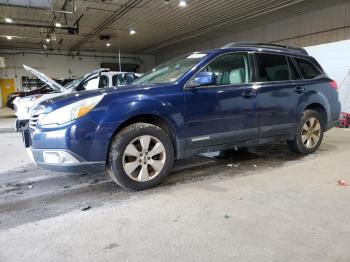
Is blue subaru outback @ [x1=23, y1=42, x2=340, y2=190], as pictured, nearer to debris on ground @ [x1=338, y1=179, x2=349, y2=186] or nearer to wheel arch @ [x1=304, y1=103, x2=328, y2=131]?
wheel arch @ [x1=304, y1=103, x2=328, y2=131]

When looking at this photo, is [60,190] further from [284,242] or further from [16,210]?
[284,242]

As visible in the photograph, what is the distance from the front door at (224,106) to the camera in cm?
329

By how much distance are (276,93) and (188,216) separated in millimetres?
2221

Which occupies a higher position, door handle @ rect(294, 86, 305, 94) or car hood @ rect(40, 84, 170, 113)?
door handle @ rect(294, 86, 305, 94)

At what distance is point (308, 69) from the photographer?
4371mm

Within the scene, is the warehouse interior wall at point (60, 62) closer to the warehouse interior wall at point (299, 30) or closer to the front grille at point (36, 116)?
the warehouse interior wall at point (299, 30)

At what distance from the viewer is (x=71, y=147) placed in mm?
2752

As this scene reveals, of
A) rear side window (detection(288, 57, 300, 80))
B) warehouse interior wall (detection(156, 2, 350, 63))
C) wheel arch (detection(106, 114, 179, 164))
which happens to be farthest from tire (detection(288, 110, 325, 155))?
warehouse interior wall (detection(156, 2, 350, 63))

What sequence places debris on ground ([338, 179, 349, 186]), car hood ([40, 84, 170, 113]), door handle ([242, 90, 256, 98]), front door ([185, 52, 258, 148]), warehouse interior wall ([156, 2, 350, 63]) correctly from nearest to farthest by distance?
1. car hood ([40, 84, 170, 113])
2. debris on ground ([338, 179, 349, 186])
3. front door ([185, 52, 258, 148])
4. door handle ([242, 90, 256, 98])
5. warehouse interior wall ([156, 2, 350, 63])

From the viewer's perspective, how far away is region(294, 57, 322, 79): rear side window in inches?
168

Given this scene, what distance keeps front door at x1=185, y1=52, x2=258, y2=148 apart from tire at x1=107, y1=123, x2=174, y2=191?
351mm

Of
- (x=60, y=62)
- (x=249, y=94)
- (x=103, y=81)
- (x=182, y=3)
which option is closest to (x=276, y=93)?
(x=249, y=94)

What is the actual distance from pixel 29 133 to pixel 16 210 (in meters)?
0.85

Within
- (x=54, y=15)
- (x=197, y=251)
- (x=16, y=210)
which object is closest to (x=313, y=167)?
(x=197, y=251)
